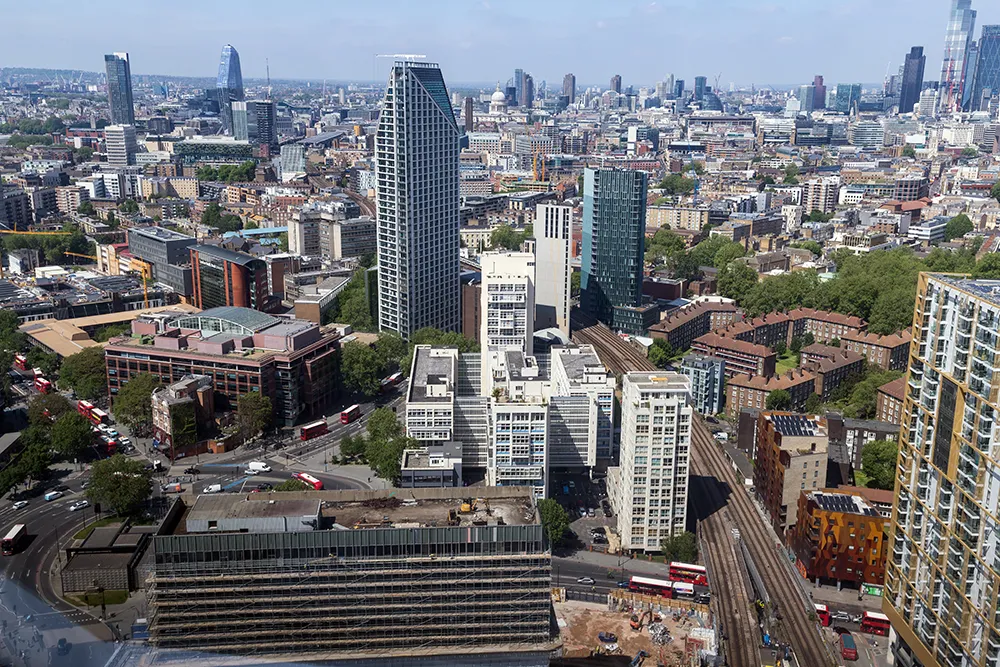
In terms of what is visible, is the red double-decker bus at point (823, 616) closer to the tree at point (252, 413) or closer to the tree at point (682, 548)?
the tree at point (682, 548)

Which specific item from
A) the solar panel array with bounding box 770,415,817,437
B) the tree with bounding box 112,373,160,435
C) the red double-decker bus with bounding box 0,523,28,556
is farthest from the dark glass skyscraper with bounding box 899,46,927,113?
the red double-decker bus with bounding box 0,523,28,556

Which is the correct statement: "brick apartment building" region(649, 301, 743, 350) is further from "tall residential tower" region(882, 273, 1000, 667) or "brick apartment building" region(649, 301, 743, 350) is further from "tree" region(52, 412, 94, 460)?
"tree" region(52, 412, 94, 460)

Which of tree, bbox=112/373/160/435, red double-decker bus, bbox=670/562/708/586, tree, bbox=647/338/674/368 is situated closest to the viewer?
red double-decker bus, bbox=670/562/708/586

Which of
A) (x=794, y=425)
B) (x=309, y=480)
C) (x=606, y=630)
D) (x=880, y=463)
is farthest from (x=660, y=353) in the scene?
(x=606, y=630)

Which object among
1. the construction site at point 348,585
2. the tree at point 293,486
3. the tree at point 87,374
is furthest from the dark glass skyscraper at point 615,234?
the construction site at point 348,585

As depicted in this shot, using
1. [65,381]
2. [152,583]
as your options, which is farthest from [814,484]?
[65,381]

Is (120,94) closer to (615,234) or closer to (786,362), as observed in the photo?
(615,234)

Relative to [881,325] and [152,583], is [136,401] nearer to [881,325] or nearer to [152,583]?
[152,583]
